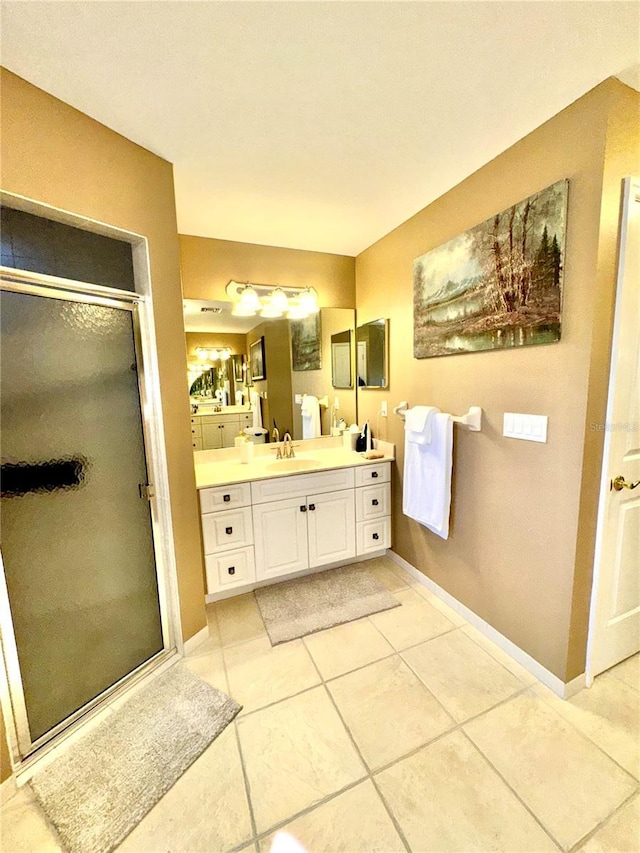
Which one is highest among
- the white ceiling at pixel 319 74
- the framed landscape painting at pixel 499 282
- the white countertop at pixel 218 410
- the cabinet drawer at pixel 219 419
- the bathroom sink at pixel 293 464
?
the white ceiling at pixel 319 74

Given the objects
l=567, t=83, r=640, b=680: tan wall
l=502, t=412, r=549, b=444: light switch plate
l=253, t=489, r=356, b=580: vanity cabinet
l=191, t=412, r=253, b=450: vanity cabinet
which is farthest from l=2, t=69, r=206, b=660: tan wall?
l=567, t=83, r=640, b=680: tan wall

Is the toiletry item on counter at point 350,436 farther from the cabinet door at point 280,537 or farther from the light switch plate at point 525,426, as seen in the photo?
the light switch plate at point 525,426

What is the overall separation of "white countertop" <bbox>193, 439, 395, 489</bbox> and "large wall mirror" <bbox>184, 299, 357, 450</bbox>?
6.5 inches

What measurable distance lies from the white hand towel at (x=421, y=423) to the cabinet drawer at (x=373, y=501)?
597 mm

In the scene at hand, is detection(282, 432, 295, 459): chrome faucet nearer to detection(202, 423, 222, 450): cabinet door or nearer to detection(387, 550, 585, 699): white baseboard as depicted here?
detection(202, 423, 222, 450): cabinet door

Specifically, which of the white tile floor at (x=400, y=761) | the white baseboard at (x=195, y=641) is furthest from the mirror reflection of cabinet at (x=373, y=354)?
the white baseboard at (x=195, y=641)

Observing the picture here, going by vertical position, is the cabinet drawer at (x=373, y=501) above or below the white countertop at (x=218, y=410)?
below

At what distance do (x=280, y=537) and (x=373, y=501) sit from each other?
73 centimetres

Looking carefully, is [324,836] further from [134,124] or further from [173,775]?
[134,124]

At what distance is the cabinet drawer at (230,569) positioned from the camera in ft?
6.59

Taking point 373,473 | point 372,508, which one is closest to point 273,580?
point 372,508

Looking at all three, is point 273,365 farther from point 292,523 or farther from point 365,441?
point 292,523

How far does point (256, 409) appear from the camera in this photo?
2541mm

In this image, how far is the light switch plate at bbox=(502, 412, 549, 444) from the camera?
1431 millimetres
